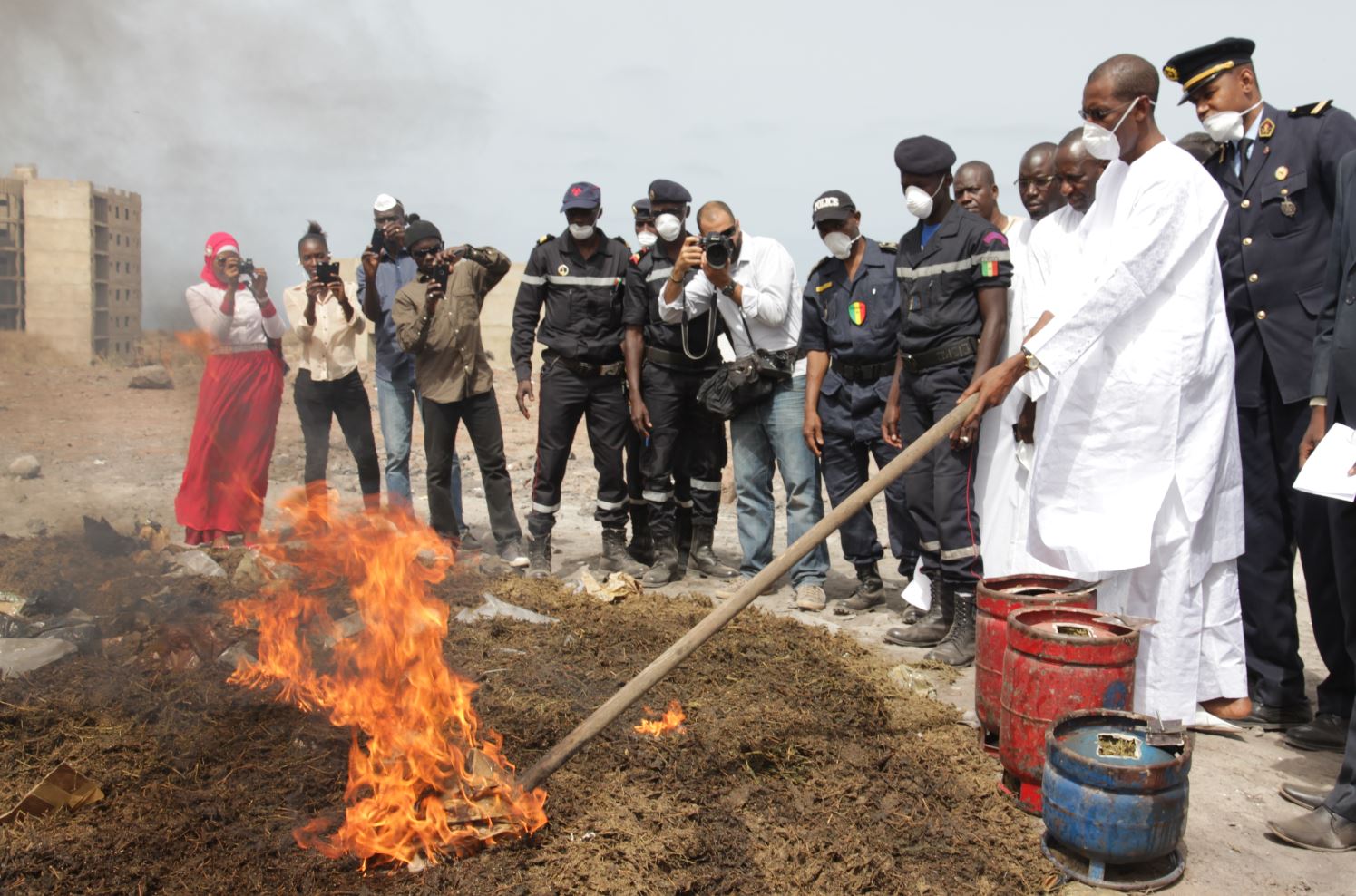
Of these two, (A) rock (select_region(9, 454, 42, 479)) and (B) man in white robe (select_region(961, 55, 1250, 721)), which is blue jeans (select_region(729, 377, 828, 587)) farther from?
(A) rock (select_region(9, 454, 42, 479))

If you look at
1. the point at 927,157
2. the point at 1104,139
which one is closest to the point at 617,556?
the point at 927,157

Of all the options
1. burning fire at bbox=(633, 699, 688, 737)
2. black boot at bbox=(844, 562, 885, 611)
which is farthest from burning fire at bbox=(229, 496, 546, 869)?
black boot at bbox=(844, 562, 885, 611)

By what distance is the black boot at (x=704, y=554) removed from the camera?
7.57 m

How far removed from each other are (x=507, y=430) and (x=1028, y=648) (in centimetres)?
1169

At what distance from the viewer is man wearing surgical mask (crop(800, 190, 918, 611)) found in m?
6.30

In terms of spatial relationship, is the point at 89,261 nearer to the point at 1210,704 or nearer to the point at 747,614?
the point at 747,614

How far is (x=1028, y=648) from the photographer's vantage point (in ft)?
12.3

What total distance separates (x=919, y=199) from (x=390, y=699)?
3842 millimetres

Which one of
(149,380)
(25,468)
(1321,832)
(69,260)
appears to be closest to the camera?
(1321,832)

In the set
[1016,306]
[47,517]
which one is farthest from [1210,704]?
[47,517]

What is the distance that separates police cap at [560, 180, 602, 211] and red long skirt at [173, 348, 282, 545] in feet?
8.50

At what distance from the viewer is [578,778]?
3852 millimetres

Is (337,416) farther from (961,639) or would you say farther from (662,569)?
(961,639)

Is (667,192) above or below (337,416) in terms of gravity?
above
